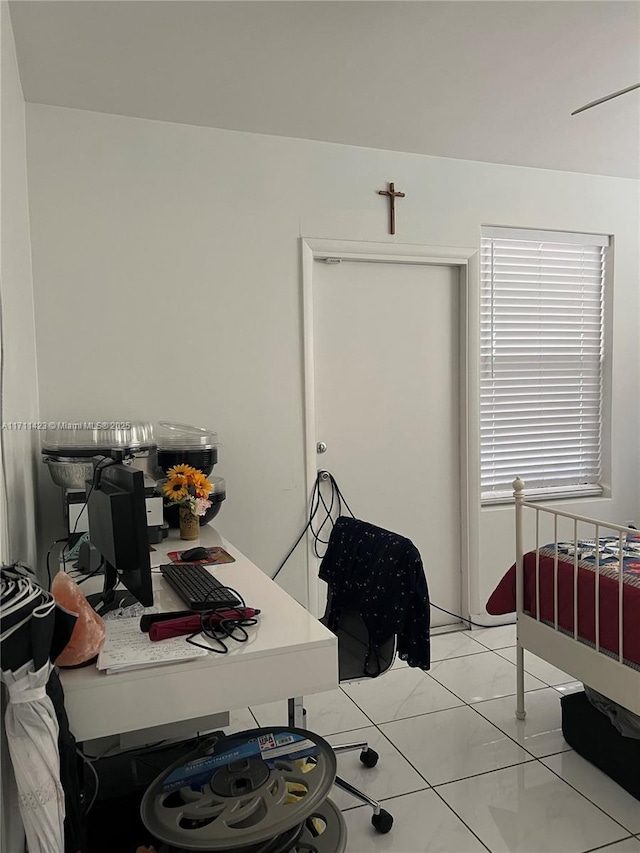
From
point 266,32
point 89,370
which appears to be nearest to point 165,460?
point 89,370

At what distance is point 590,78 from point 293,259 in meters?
1.43

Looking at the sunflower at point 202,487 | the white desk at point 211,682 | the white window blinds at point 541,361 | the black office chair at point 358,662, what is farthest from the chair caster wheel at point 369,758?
the white window blinds at point 541,361

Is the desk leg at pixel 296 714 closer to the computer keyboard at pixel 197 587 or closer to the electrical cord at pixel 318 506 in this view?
the computer keyboard at pixel 197 587

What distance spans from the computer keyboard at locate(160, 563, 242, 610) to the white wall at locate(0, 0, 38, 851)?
432mm

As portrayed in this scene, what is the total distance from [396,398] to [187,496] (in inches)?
54.5

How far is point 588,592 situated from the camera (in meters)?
2.30

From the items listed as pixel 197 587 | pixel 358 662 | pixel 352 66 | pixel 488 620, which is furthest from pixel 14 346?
pixel 488 620

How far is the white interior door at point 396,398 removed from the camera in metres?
3.35

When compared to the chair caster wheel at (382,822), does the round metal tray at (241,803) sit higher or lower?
higher

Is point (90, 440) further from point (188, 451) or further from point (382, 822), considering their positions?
point (382, 822)

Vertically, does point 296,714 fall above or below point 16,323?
below

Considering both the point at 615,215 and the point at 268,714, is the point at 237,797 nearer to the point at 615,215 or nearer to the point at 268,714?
the point at 268,714

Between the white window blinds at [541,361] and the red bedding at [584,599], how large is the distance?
3.51ft

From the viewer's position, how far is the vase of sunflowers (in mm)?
2502
